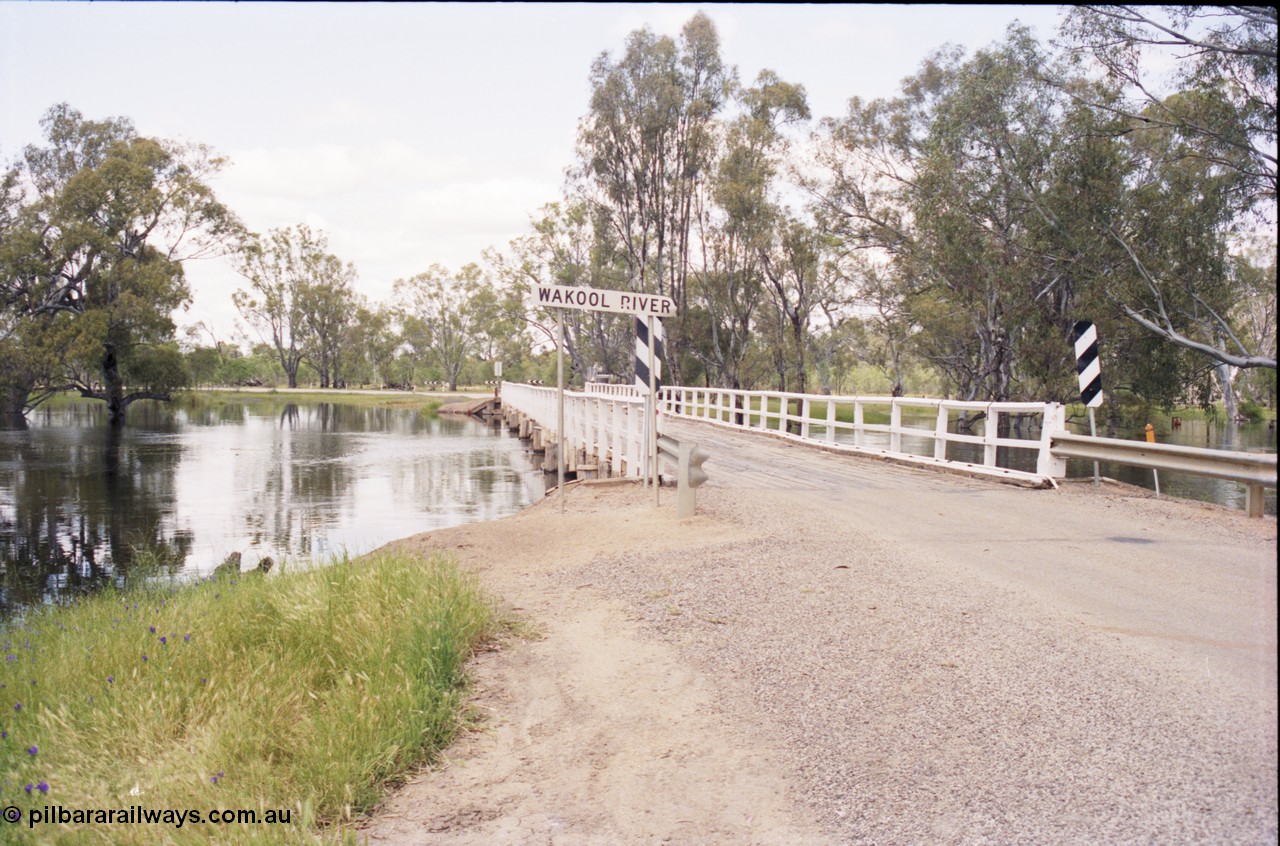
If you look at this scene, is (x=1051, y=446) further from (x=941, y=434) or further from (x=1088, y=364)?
(x=941, y=434)

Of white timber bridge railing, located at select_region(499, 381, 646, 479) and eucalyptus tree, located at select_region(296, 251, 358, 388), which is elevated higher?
eucalyptus tree, located at select_region(296, 251, 358, 388)

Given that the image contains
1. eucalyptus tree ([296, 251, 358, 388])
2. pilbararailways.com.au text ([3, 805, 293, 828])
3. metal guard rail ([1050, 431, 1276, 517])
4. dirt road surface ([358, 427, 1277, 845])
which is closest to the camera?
metal guard rail ([1050, 431, 1276, 517])

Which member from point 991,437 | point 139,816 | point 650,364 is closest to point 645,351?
point 650,364

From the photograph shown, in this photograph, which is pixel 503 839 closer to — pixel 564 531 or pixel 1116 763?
pixel 1116 763

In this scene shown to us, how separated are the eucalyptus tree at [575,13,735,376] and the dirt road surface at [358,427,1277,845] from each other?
1358 inches

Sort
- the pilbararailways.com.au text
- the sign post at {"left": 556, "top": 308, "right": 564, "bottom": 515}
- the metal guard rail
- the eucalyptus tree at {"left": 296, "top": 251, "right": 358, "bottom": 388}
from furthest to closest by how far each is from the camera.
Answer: the eucalyptus tree at {"left": 296, "top": 251, "right": 358, "bottom": 388}
the sign post at {"left": 556, "top": 308, "right": 564, "bottom": 515}
the pilbararailways.com.au text
the metal guard rail

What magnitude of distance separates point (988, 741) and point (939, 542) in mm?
4490

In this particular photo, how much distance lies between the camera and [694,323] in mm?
48844

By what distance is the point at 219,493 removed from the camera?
64.4 feet

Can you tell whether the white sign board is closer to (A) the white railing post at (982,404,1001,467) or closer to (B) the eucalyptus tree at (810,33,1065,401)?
(A) the white railing post at (982,404,1001,467)

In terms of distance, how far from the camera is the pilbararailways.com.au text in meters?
3.69

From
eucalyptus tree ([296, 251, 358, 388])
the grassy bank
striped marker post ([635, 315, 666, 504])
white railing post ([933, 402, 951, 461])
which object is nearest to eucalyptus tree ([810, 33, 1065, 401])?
white railing post ([933, 402, 951, 461])

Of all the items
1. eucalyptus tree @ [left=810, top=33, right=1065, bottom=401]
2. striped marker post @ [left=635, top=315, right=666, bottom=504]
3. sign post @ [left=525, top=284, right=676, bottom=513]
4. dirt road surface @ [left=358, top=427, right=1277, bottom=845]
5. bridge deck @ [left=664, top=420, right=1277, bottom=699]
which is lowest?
dirt road surface @ [left=358, top=427, right=1277, bottom=845]

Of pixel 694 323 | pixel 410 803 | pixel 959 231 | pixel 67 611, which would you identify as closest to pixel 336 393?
pixel 694 323
